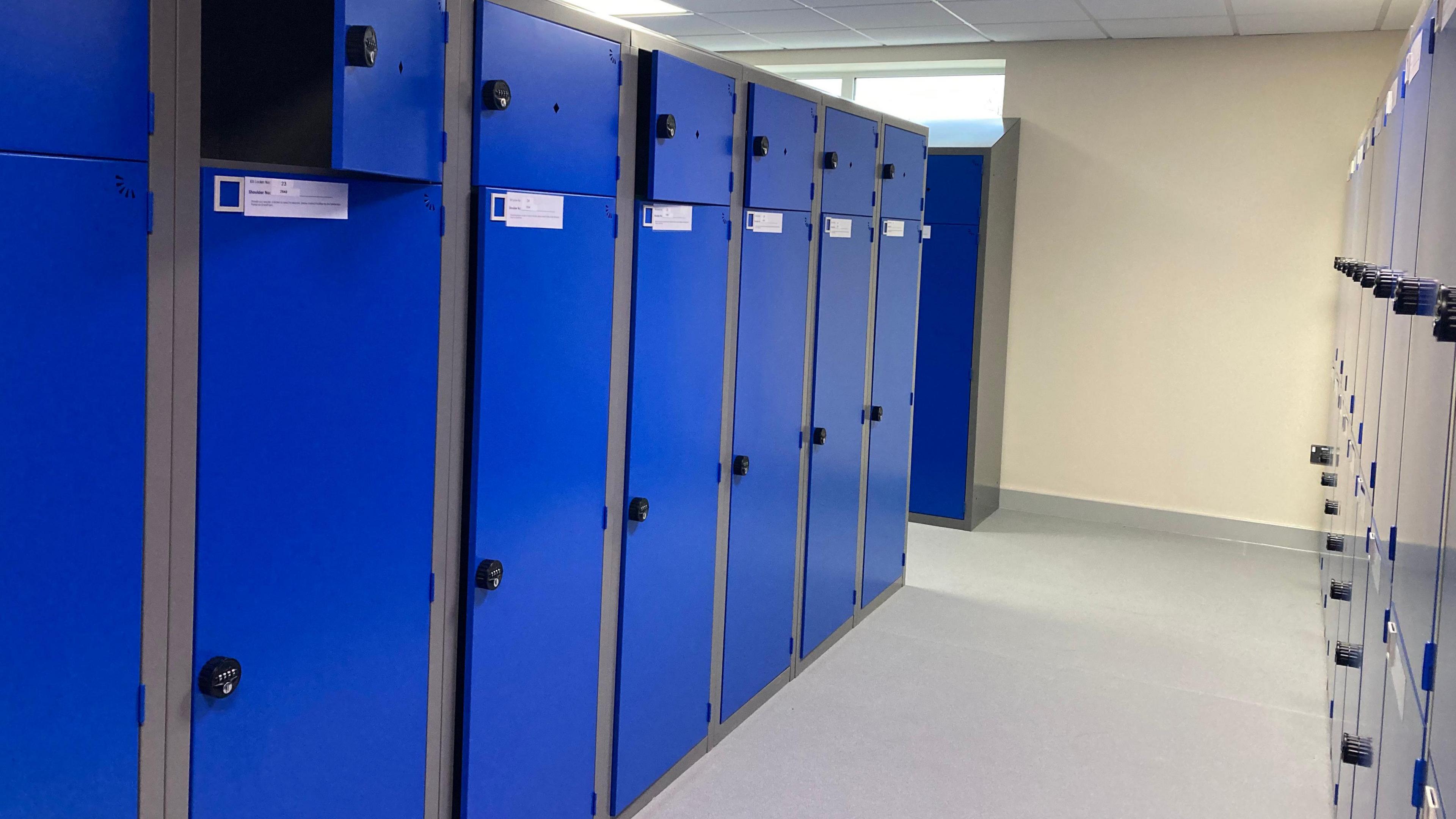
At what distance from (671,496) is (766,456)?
2.15 ft

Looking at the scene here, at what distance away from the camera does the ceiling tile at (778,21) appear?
20.1 feet

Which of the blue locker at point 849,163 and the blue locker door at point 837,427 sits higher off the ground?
the blue locker at point 849,163

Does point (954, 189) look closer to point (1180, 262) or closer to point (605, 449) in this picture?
point (1180, 262)

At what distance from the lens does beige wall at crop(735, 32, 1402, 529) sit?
602 cm

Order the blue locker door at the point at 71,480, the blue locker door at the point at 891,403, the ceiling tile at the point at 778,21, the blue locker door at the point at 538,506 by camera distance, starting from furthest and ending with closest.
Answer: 1. the ceiling tile at the point at 778,21
2. the blue locker door at the point at 891,403
3. the blue locker door at the point at 538,506
4. the blue locker door at the point at 71,480

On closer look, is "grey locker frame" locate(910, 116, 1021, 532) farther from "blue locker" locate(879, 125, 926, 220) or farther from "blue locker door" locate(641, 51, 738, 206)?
"blue locker door" locate(641, 51, 738, 206)

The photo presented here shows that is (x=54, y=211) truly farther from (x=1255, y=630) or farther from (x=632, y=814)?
(x=1255, y=630)

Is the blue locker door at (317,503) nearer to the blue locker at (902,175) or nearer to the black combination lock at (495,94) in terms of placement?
the black combination lock at (495,94)

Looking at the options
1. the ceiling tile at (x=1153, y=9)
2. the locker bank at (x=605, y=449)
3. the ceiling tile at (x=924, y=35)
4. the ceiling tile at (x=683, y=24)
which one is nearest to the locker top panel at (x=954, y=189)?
the locker bank at (x=605, y=449)

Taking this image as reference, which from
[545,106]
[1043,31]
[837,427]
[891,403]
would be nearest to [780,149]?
[837,427]

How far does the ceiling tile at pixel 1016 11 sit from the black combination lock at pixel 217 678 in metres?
4.94

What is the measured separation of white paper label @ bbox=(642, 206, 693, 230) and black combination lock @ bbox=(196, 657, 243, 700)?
145 centimetres

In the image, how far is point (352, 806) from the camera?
201 cm

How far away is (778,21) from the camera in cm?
634
